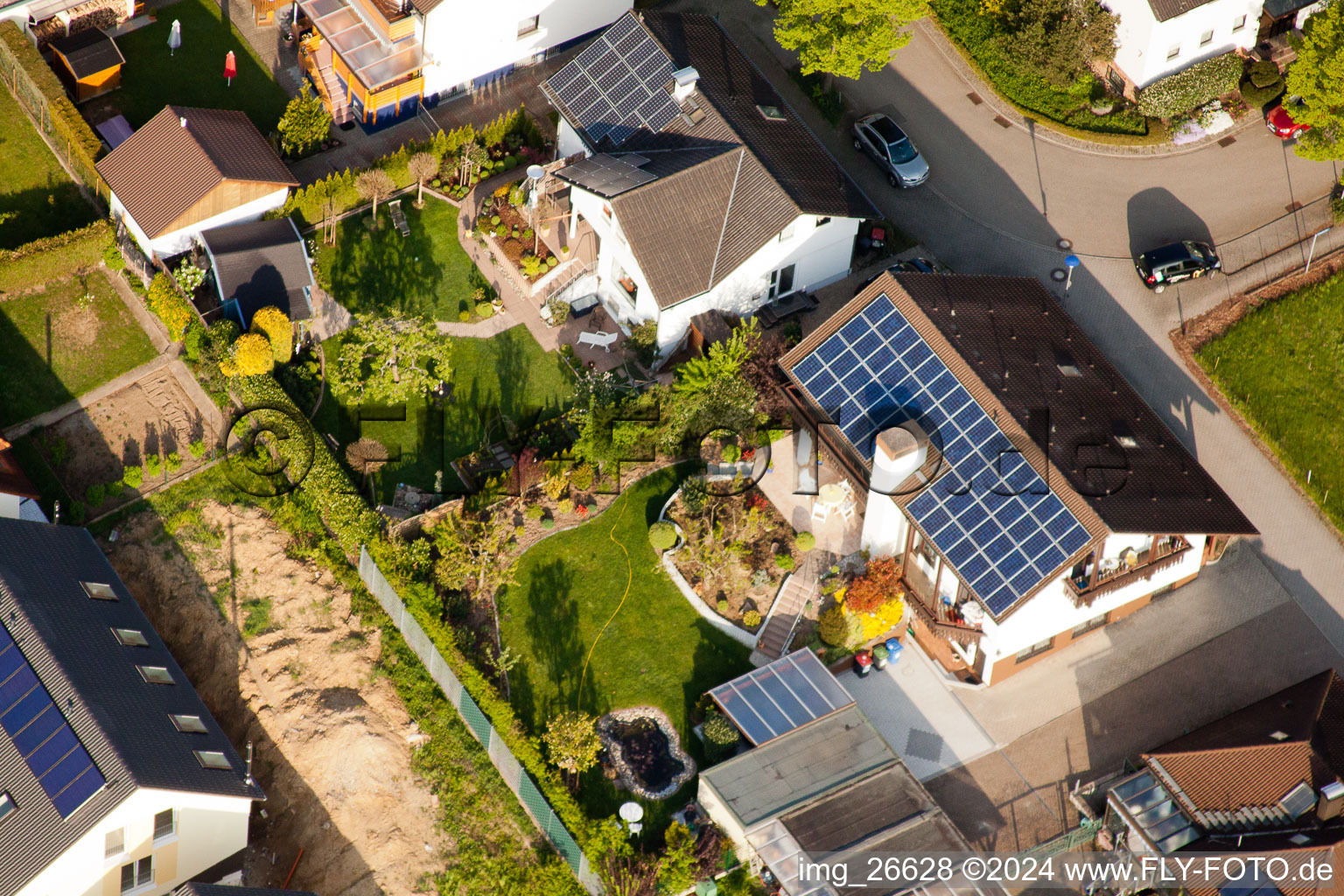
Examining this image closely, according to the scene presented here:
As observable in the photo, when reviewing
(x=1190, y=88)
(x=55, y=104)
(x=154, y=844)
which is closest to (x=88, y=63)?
(x=55, y=104)

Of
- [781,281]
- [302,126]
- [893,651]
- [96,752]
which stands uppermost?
[302,126]

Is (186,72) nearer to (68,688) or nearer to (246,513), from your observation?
(246,513)

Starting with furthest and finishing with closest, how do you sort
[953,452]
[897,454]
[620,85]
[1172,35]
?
[1172,35]
[620,85]
[953,452]
[897,454]

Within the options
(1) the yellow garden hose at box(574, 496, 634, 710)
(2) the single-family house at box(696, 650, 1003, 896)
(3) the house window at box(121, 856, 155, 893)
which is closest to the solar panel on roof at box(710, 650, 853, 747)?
(2) the single-family house at box(696, 650, 1003, 896)

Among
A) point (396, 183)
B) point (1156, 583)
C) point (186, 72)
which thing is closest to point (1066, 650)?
point (1156, 583)

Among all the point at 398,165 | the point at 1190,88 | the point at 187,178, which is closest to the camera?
the point at 187,178

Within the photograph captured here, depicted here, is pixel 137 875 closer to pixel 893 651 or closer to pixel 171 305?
pixel 171 305
